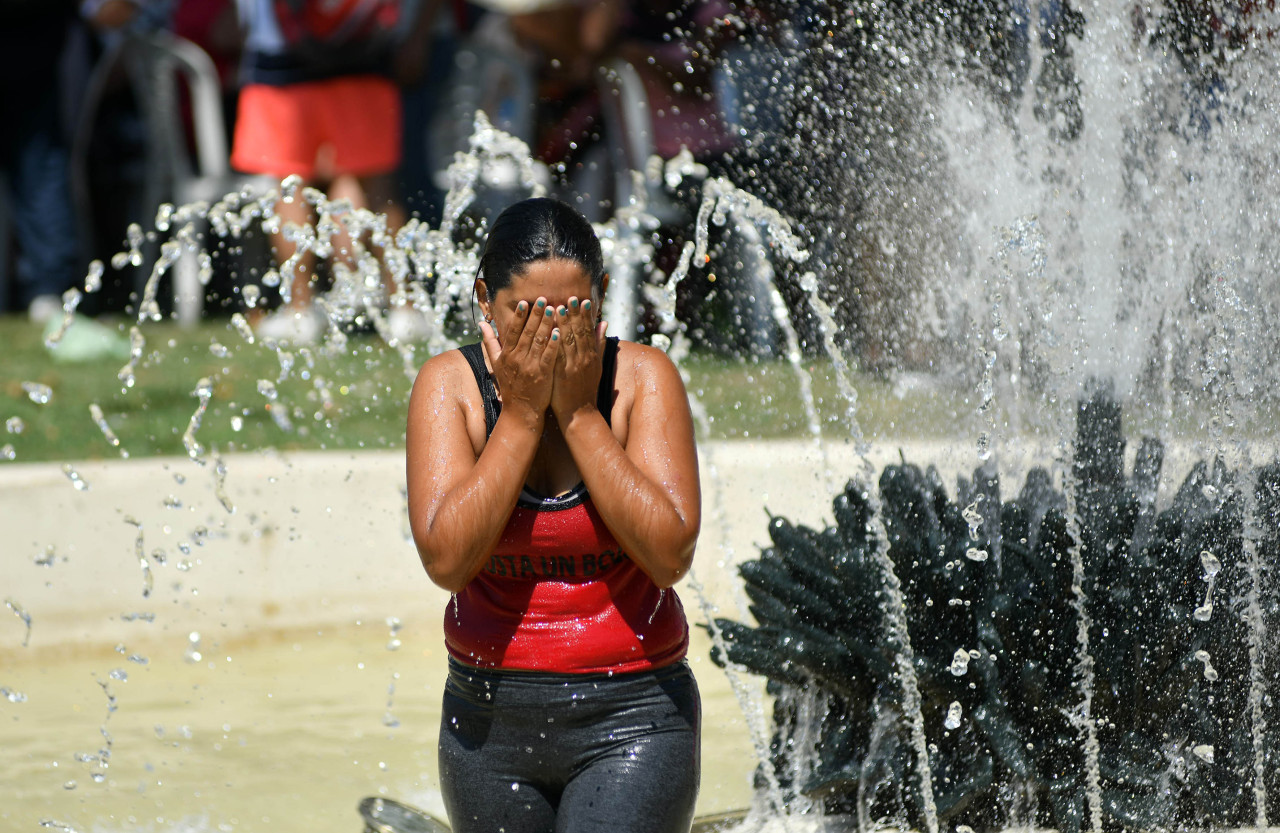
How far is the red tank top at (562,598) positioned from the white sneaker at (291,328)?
4.75 meters

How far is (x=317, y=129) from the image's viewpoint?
7621 mm

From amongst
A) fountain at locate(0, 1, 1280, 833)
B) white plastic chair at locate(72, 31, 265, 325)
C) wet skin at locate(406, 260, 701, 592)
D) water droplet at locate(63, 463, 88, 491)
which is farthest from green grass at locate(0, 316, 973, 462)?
wet skin at locate(406, 260, 701, 592)

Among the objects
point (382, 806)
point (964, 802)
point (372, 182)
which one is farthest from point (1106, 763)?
point (372, 182)

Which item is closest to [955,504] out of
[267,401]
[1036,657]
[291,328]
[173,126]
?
[1036,657]

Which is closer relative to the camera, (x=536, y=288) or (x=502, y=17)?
(x=536, y=288)

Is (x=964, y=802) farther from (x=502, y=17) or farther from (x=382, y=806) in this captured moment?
(x=502, y=17)

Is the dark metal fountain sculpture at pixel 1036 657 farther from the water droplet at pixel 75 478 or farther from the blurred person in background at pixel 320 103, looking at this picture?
the blurred person in background at pixel 320 103

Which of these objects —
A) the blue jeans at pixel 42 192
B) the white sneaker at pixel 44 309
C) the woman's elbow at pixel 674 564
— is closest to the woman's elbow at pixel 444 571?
the woman's elbow at pixel 674 564

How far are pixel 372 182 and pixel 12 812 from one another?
5.04m

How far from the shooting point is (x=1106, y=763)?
2.56m

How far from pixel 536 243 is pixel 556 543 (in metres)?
0.40

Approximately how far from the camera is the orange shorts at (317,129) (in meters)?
7.57

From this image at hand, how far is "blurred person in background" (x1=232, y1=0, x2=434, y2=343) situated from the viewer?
7395 millimetres

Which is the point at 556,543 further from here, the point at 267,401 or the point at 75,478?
the point at 267,401
